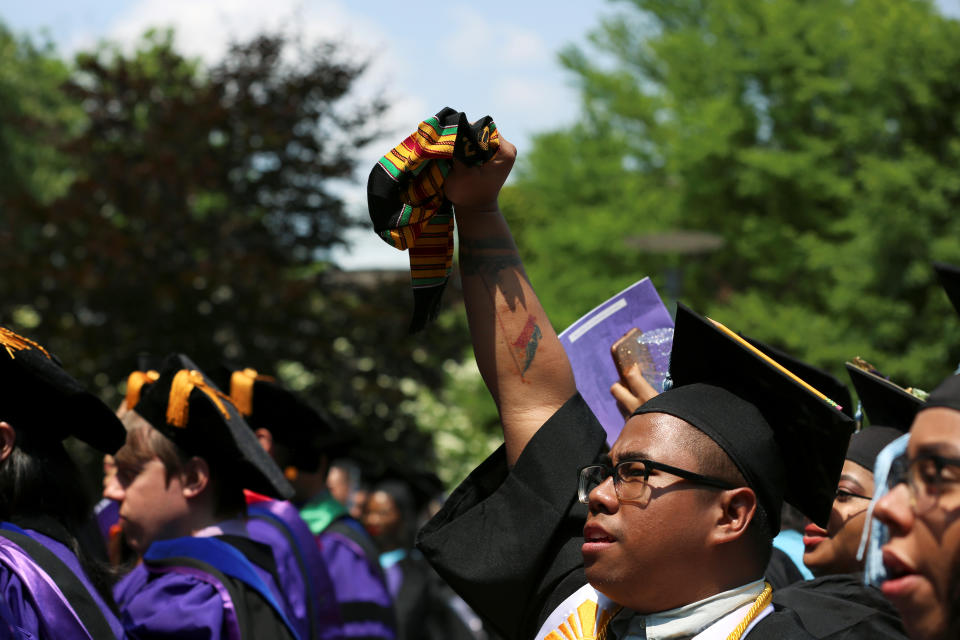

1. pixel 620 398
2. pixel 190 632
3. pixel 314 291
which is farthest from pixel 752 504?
pixel 314 291

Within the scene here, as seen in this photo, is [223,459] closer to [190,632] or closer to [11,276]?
[190,632]

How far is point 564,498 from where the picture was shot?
266cm

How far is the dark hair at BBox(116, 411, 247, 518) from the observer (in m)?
3.88

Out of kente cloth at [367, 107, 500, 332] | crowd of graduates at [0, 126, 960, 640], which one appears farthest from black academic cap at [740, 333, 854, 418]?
kente cloth at [367, 107, 500, 332]

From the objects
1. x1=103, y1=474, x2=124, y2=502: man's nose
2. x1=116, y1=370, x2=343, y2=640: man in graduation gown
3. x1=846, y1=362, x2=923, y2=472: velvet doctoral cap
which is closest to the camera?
x1=846, y1=362, x2=923, y2=472: velvet doctoral cap

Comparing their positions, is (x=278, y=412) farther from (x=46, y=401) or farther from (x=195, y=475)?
(x=46, y=401)

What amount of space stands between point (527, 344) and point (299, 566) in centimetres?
257

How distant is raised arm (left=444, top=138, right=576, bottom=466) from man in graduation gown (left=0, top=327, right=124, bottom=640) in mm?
1179

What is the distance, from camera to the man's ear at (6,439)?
3104mm

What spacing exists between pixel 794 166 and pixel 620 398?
15.8 m

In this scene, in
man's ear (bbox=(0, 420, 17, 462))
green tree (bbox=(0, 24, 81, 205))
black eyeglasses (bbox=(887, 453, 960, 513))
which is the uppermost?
green tree (bbox=(0, 24, 81, 205))

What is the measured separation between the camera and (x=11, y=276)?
10867mm

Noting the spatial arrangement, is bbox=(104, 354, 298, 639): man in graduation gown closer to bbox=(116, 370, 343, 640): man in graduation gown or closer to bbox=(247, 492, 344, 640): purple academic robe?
bbox=(116, 370, 343, 640): man in graduation gown

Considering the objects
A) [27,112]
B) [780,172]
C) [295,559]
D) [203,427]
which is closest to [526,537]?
[203,427]
